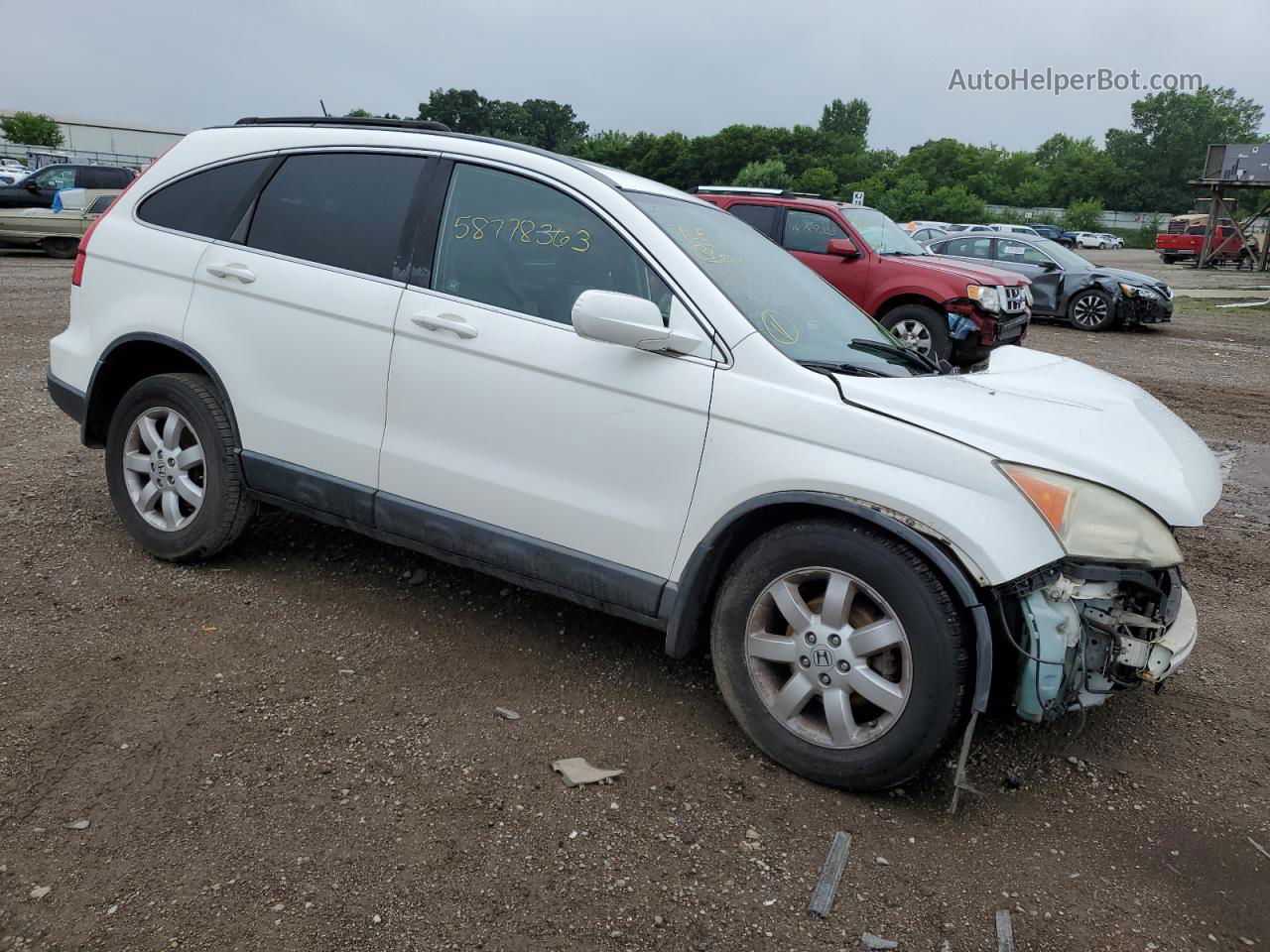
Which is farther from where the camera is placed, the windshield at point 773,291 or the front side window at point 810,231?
the front side window at point 810,231

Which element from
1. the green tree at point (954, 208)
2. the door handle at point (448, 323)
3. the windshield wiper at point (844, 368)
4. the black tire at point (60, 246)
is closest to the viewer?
the windshield wiper at point (844, 368)

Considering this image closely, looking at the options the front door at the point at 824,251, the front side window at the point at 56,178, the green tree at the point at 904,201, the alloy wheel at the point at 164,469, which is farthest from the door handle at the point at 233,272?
the green tree at the point at 904,201

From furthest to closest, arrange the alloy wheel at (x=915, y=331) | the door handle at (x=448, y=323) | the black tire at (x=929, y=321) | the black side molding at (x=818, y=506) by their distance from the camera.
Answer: the alloy wheel at (x=915, y=331) → the black tire at (x=929, y=321) → the door handle at (x=448, y=323) → the black side molding at (x=818, y=506)

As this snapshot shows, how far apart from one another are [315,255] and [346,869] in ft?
7.57

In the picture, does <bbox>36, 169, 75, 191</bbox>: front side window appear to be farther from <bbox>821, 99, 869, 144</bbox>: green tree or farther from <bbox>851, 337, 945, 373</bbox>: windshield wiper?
<bbox>821, 99, 869, 144</bbox>: green tree

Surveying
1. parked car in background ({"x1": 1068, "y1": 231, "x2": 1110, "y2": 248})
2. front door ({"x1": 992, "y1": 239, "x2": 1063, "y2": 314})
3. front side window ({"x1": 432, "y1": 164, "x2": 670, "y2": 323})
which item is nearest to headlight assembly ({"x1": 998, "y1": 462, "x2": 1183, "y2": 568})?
front side window ({"x1": 432, "y1": 164, "x2": 670, "y2": 323})

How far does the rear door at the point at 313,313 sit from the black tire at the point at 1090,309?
14.2 meters

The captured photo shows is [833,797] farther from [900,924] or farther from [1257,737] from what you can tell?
[1257,737]

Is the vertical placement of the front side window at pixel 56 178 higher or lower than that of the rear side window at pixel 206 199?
higher

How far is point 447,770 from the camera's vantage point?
9.63 feet

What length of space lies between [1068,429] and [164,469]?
11.6ft

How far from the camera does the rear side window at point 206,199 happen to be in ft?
13.0

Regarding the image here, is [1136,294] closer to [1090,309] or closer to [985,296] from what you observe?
[1090,309]

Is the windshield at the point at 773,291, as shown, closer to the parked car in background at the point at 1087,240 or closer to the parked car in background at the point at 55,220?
the parked car in background at the point at 55,220
